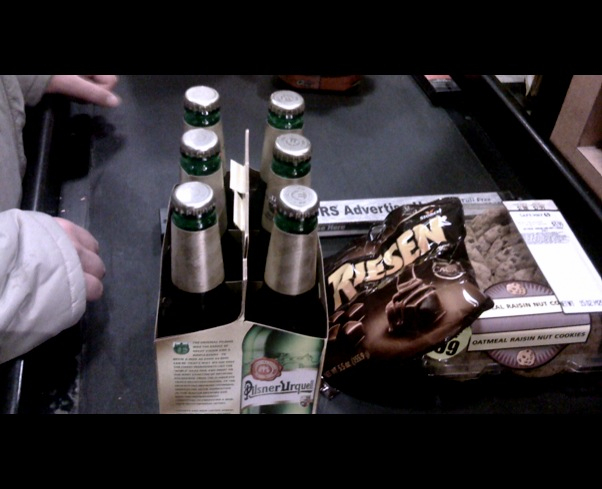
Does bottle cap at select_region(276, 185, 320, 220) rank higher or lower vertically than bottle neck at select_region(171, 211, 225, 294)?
higher

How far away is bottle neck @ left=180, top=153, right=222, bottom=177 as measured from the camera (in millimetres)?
634

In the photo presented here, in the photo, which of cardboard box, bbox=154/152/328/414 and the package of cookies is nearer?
cardboard box, bbox=154/152/328/414

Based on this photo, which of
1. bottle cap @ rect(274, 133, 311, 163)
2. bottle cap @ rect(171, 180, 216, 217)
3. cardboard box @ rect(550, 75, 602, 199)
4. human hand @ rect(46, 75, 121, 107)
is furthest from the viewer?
human hand @ rect(46, 75, 121, 107)

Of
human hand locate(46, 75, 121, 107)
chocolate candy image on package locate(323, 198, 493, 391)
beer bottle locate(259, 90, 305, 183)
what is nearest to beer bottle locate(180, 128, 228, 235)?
beer bottle locate(259, 90, 305, 183)

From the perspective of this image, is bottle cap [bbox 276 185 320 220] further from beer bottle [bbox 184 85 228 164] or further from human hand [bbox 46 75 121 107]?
human hand [bbox 46 75 121 107]

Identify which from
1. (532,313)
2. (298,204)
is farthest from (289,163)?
(532,313)

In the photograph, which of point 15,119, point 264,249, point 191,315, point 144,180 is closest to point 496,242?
point 264,249

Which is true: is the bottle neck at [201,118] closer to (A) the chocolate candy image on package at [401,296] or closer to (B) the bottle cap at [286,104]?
(B) the bottle cap at [286,104]

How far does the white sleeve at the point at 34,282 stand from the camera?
2.05 feet

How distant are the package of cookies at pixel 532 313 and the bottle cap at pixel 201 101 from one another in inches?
15.9

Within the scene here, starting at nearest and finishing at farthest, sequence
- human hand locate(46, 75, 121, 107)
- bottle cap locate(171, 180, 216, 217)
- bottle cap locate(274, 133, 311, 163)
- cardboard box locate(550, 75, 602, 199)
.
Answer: bottle cap locate(171, 180, 216, 217), bottle cap locate(274, 133, 311, 163), cardboard box locate(550, 75, 602, 199), human hand locate(46, 75, 121, 107)

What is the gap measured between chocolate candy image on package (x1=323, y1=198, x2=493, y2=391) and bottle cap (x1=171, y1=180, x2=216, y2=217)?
0.25 metres

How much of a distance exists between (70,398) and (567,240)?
68 cm

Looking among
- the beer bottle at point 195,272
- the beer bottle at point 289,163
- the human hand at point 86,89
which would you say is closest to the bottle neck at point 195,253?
the beer bottle at point 195,272
